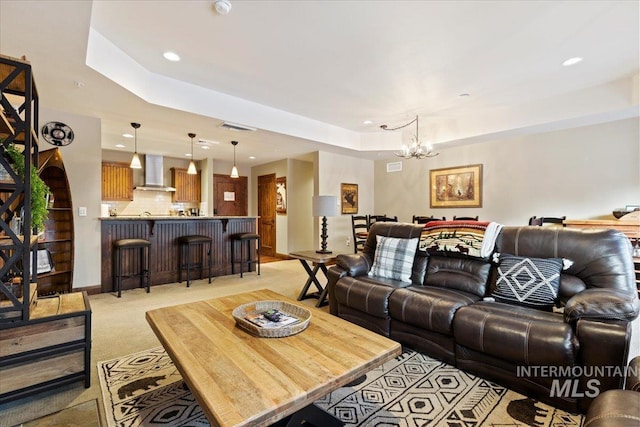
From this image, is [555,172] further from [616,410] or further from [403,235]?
[616,410]

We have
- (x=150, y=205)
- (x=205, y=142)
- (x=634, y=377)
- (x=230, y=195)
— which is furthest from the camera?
(x=230, y=195)

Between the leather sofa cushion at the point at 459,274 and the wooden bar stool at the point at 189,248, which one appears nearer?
the leather sofa cushion at the point at 459,274

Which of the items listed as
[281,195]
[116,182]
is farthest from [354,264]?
[116,182]

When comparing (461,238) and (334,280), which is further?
(334,280)

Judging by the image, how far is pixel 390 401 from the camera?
5.99 ft

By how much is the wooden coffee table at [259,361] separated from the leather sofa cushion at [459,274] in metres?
1.31

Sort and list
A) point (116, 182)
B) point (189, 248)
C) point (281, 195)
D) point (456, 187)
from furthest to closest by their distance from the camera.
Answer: point (281, 195), point (116, 182), point (456, 187), point (189, 248)

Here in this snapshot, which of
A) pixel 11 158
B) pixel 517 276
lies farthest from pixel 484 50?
pixel 11 158

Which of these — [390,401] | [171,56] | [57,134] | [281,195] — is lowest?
[390,401]

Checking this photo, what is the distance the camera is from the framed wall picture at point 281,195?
7.43 meters

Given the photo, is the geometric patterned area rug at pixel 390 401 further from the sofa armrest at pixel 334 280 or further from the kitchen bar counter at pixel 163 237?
the kitchen bar counter at pixel 163 237

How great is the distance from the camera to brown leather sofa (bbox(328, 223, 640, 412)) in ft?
5.39

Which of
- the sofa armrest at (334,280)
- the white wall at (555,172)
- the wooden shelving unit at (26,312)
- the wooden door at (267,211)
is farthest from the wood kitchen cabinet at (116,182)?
the white wall at (555,172)

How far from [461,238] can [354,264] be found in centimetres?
102
